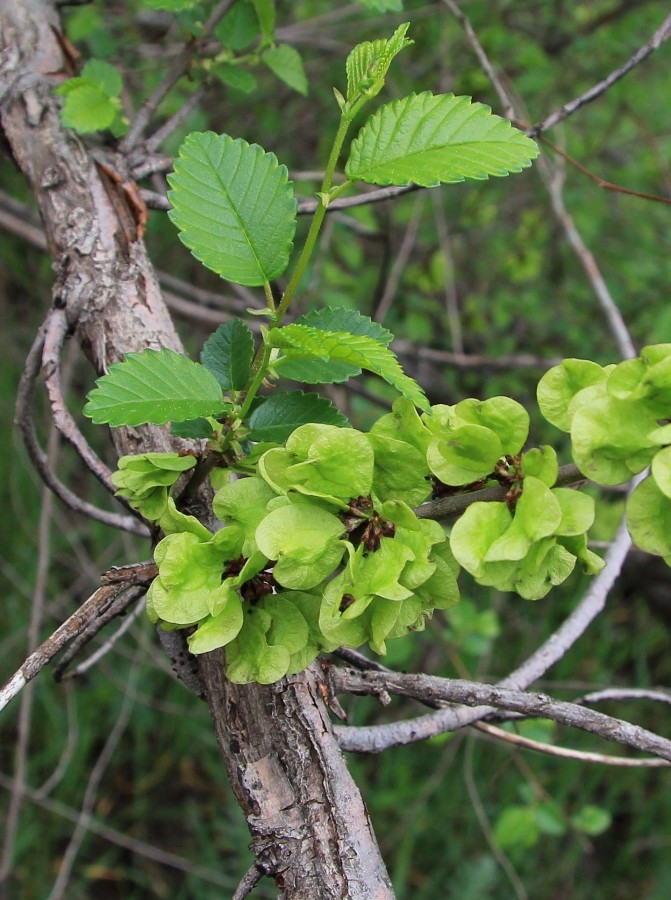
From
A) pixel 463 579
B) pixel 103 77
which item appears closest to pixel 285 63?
pixel 103 77

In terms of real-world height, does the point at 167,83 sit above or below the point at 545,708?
above

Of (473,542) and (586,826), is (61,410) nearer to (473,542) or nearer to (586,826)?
(473,542)

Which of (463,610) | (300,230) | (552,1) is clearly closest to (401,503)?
(463,610)

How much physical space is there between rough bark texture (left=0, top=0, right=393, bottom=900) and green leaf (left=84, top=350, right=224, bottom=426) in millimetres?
147

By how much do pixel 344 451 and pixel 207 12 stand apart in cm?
107

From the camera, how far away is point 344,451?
704 mm

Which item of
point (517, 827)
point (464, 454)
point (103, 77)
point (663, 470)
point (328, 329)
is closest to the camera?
point (663, 470)

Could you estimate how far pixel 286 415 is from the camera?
83 cm

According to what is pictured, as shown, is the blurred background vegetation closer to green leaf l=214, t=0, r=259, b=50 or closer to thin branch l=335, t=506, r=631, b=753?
green leaf l=214, t=0, r=259, b=50

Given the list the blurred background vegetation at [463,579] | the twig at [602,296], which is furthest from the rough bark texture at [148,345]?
the blurred background vegetation at [463,579]

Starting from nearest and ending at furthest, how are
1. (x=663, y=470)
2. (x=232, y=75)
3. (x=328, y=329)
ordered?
(x=663, y=470) < (x=328, y=329) < (x=232, y=75)

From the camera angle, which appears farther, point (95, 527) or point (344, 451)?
point (95, 527)

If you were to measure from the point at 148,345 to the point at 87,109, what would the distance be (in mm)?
395

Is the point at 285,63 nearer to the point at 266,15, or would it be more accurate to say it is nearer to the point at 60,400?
the point at 266,15
